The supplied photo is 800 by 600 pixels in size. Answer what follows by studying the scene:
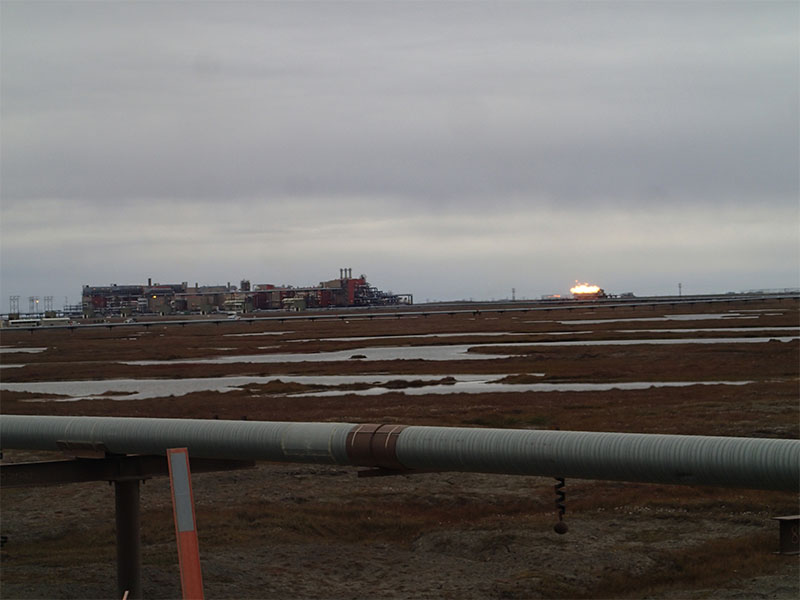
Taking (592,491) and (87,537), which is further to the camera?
(592,491)

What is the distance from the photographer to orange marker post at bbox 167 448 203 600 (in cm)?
475

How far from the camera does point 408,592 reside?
12.7 metres

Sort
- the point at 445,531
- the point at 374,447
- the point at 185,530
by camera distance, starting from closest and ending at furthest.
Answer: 1. the point at 185,530
2. the point at 374,447
3. the point at 445,531

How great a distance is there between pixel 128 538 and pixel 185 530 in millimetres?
7843

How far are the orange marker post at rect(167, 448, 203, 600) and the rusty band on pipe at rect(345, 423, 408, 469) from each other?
411 centimetres

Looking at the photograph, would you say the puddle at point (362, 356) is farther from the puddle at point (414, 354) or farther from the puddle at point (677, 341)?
the puddle at point (677, 341)

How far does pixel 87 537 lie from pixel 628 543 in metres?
9.56

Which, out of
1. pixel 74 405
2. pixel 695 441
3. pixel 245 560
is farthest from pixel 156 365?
pixel 695 441

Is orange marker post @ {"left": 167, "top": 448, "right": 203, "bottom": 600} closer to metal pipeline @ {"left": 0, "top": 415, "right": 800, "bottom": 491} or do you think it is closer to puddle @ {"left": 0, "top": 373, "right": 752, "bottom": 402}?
metal pipeline @ {"left": 0, "top": 415, "right": 800, "bottom": 491}

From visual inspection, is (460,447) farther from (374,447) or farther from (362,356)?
(362,356)

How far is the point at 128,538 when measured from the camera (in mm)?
12055

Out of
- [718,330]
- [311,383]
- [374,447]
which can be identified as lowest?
[311,383]

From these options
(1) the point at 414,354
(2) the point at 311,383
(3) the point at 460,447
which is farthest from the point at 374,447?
(1) the point at 414,354

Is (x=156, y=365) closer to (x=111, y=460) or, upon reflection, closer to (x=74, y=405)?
(x=74, y=405)
